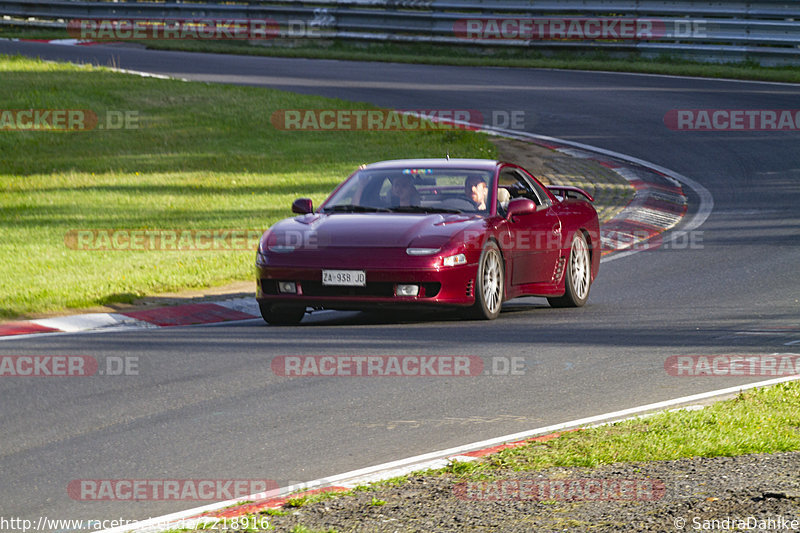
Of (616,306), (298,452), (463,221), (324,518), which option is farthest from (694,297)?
(324,518)

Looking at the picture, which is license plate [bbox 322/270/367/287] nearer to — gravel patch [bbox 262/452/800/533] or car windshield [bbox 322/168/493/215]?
car windshield [bbox 322/168/493/215]

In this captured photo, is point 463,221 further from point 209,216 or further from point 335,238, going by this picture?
point 209,216

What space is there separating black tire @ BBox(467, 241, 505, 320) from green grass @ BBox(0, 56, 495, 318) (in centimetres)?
344

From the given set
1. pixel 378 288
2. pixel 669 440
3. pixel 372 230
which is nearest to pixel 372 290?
pixel 378 288

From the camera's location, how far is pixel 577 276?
1229 cm

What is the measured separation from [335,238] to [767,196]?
33.1 ft

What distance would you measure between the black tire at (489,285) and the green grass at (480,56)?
1845 cm

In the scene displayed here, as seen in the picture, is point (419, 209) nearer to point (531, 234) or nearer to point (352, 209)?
point (352, 209)

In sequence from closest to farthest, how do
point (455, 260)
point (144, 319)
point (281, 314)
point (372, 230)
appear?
point (455, 260)
point (372, 230)
point (281, 314)
point (144, 319)

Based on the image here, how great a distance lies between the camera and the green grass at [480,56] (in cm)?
2870

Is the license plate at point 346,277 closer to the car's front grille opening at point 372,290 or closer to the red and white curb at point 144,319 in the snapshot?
the car's front grille opening at point 372,290

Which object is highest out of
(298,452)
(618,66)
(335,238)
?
(618,66)

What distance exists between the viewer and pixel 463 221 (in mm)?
10781

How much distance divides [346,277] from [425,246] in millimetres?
708
